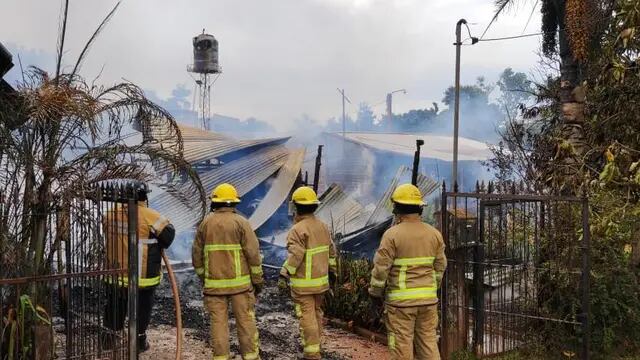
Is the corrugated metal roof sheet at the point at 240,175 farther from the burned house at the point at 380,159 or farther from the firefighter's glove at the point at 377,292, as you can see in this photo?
the firefighter's glove at the point at 377,292

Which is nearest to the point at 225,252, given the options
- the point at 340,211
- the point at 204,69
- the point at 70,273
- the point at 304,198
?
the point at 304,198

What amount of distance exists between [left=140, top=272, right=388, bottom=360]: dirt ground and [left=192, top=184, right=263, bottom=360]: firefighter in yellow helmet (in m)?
0.78

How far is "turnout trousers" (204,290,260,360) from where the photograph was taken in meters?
5.22

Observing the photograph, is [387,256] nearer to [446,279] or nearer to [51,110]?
[446,279]

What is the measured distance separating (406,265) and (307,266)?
121cm

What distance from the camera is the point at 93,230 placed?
4.34 m

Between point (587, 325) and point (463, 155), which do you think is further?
point (463, 155)

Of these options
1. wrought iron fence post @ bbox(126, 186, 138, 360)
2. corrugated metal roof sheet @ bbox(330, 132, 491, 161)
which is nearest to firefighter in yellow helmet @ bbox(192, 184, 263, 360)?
wrought iron fence post @ bbox(126, 186, 138, 360)

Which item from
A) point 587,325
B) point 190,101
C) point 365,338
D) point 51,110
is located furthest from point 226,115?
point 587,325

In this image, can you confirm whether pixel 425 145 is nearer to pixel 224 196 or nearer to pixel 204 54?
pixel 204 54

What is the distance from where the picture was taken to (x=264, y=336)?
6.80 meters

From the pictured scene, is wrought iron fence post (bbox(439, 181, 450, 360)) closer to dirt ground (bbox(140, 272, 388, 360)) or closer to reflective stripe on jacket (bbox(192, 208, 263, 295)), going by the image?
dirt ground (bbox(140, 272, 388, 360))

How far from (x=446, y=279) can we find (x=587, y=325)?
1290 mm

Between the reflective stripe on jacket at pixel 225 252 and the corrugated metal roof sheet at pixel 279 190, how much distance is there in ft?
23.6
